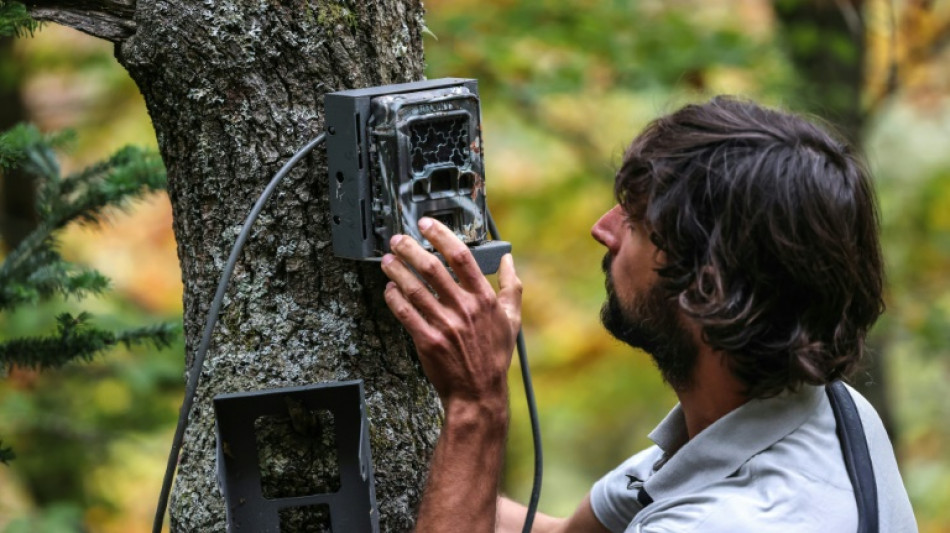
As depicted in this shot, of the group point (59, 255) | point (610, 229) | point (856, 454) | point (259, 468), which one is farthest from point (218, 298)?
point (856, 454)

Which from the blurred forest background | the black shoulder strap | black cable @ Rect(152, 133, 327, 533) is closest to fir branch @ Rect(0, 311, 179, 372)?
black cable @ Rect(152, 133, 327, 533)

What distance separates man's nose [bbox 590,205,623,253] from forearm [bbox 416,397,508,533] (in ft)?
1.36

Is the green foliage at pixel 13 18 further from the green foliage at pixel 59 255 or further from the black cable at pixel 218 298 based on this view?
the black cable at pixel 218 298

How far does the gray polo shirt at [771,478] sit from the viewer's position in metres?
1.58

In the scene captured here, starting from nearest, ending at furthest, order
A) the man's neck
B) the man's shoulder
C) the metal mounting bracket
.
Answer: the man's shoulder, the metal mounting bracket, the man's neck

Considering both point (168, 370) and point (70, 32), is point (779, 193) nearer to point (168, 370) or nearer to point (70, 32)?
point (168, 370)

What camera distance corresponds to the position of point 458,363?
1.65 meters

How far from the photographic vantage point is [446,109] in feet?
5.41

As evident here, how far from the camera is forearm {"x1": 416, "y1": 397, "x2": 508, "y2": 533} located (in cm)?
165

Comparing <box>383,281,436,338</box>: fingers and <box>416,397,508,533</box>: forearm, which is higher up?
<box>383,281,436,338</box>: fingers

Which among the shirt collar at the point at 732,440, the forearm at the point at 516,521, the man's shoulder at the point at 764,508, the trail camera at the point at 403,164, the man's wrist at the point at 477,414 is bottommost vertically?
the forearm at the point at 516,521

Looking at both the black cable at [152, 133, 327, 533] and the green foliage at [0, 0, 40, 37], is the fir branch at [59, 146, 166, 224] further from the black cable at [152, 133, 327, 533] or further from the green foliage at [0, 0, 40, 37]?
the black cable at [152, 133, 327, 533]

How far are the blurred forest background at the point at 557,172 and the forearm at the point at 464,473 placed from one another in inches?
38.1

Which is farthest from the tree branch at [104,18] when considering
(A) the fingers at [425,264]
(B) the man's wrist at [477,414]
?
(B) the man's wrist at [477,414]
